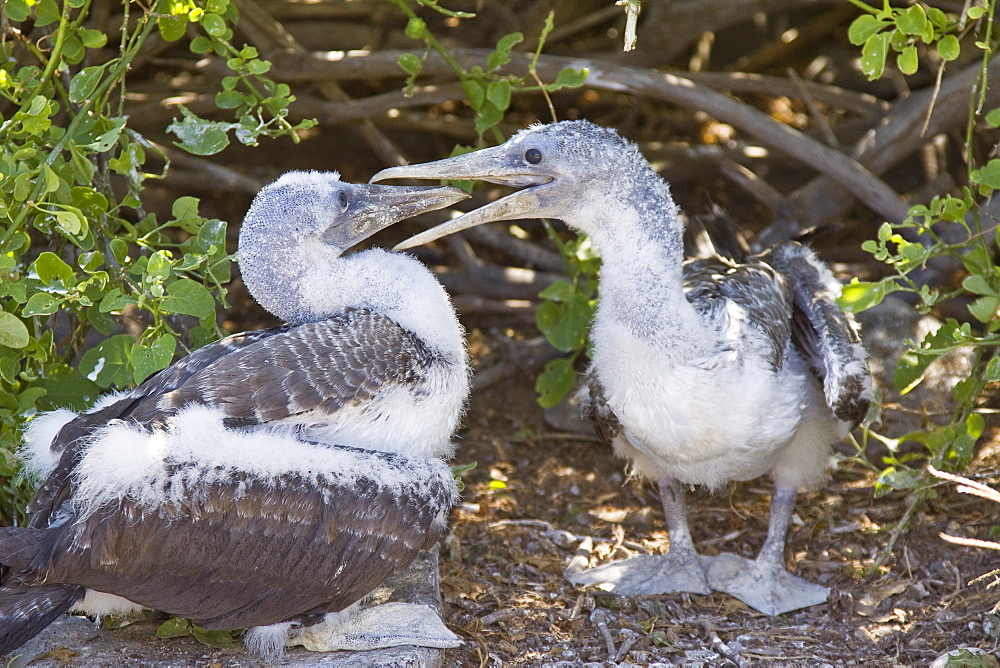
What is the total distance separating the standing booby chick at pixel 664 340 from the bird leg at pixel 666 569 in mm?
13

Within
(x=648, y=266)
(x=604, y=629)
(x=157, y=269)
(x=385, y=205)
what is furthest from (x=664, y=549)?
(x=157, y=269)

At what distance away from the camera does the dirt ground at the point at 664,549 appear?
361 centimetres

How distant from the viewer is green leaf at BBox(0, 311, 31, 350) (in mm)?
3125

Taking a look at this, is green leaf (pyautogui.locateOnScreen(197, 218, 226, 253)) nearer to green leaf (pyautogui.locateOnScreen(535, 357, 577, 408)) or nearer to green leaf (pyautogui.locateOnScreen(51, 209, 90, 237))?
green leaf (pyautogui.locateOnScreen(51, 209, 90, 237))

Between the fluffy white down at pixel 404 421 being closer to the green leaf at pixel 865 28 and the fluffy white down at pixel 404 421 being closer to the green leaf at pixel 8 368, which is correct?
the green leaf at pixel 8 368

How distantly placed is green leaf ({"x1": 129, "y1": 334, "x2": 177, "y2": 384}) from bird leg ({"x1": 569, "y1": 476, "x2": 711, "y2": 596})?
72.4 inches

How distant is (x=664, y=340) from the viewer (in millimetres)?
3518

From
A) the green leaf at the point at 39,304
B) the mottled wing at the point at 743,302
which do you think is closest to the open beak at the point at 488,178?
the mottled wing at the point at 743,302

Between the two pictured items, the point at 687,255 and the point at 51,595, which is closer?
the point at 51,595

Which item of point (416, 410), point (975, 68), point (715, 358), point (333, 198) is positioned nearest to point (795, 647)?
point (715, 358)

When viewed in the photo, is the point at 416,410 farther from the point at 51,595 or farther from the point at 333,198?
the point at 51,595

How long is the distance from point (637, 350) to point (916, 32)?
1.37m

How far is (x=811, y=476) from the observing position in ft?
13.6

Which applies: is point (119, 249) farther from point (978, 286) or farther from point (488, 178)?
point (978, 286)
